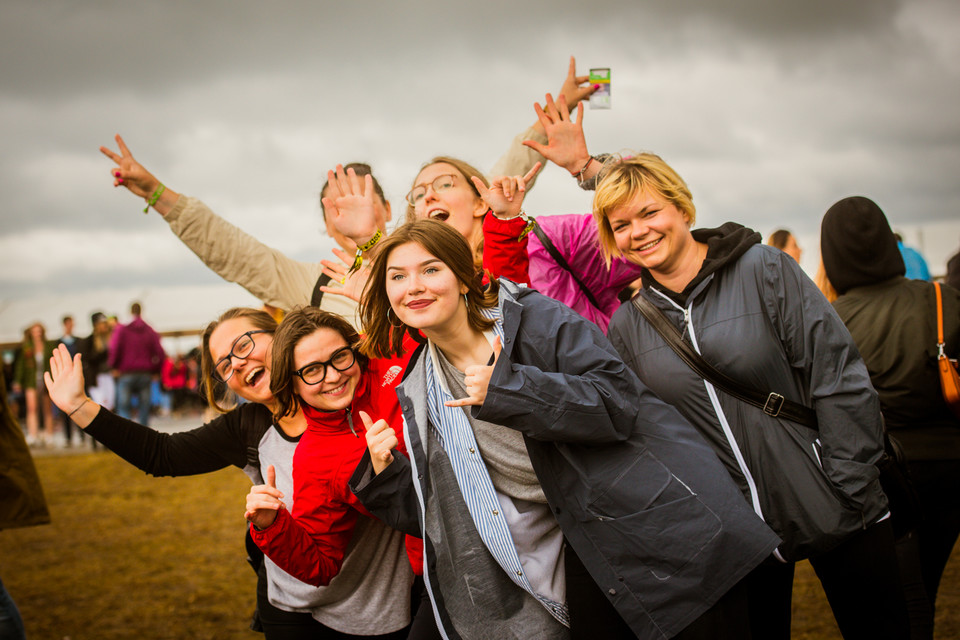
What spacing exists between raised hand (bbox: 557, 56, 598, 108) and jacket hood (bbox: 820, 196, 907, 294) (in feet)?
4.45

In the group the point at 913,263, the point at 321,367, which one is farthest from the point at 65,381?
the point at 913,263

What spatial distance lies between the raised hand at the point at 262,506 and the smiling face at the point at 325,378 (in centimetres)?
42

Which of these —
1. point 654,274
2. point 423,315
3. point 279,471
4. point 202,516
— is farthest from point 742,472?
point 202,516

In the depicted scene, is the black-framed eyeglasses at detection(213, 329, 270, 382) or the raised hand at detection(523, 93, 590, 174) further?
the raised hand at detection(523, 93, 590, 174)

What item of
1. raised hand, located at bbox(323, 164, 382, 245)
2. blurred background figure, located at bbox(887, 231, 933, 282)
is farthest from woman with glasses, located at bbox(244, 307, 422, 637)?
blurred background figure, located at bbox(887, 231, 933, 282)

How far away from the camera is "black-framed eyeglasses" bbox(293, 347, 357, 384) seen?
2.70 meters

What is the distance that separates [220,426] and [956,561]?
17.4 ft

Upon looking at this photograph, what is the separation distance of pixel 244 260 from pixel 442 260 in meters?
1.70

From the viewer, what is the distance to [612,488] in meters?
2.04

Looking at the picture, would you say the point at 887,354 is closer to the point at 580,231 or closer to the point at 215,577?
the point at 580,231

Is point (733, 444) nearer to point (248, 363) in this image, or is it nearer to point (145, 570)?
point (248, 363)

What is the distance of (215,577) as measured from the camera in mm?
6008

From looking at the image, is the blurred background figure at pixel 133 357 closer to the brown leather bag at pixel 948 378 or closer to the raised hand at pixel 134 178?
the raised hand at pixel 134 178

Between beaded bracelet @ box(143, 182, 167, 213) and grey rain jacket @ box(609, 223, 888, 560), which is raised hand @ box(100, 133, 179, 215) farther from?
grey rain jacket @ box(609, 223, 888, 560)
